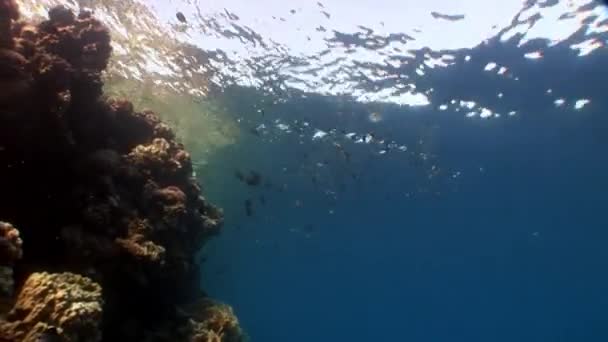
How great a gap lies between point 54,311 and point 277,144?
25.4m

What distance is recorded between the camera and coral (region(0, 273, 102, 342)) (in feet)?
17.1

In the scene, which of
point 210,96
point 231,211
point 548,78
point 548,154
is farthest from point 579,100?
point 231,211

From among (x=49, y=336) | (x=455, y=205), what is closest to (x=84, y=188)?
(x=49, y=336)

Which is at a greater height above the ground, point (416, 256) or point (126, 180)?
point (416, 256)

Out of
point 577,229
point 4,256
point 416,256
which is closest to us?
point 4,256

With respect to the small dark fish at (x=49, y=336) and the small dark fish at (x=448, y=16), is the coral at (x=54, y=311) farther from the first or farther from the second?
the small dark fish at (x=448, y=16)

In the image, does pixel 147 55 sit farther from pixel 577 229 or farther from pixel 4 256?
pixel 577 229

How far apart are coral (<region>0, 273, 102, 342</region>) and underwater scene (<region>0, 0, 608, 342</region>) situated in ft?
0.07

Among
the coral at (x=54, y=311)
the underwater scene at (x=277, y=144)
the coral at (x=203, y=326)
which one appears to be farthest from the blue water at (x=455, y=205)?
the coral at (x=54, y=311)

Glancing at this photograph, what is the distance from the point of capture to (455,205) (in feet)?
121

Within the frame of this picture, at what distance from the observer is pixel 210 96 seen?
2409 cm

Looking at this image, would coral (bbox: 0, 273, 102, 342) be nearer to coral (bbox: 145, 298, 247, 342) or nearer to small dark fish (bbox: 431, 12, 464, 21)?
coral (bbox: 145, 298, 247, 342)

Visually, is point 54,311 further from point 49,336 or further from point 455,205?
point 455,205

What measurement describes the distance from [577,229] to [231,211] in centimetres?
3077
